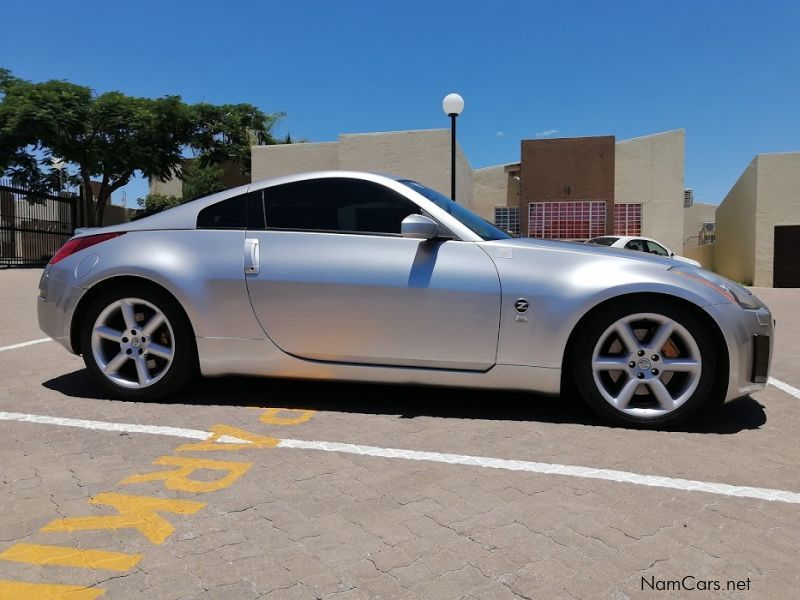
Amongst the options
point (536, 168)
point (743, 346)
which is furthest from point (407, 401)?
point (536, 168)

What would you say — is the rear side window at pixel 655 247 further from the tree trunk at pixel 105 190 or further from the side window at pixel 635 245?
the tree trunk at pixel 105 190

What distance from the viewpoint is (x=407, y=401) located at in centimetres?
390

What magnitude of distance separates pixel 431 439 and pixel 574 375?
0.94 meters

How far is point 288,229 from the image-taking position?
12.2ft

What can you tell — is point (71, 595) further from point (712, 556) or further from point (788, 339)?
point (788, 339)

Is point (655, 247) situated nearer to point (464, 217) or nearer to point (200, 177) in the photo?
point (464, 217)

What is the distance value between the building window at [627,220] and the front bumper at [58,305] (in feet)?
72.4

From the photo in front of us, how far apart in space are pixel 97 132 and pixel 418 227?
84.0 feet

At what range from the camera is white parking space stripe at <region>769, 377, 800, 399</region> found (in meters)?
4.28

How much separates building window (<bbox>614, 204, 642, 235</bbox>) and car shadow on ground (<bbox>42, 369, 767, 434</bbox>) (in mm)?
20396

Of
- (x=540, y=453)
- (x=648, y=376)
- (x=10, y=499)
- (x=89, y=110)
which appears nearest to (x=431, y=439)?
(x=540, y=453)

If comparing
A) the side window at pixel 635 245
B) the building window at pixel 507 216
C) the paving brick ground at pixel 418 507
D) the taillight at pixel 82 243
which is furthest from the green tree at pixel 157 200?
the paving brick ground at pixel 418 507

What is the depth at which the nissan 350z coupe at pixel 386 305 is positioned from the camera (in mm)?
3271

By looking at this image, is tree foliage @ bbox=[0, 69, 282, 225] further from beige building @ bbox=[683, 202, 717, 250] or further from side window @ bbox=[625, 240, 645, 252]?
beige building @ bbox=[683, 202, 717, 250]
